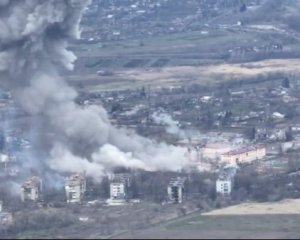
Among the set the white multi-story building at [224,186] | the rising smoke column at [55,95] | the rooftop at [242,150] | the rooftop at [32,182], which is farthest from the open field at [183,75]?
the white multi-story building at [224,186]

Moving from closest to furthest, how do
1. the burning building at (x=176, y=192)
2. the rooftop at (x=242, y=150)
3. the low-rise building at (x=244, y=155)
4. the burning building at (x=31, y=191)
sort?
the burning building at (x=176, y=192) → the burning building at (x=31, y=191) → the low-rise building at (x=244, y=155) → the rooftop at (x=242, y=150)

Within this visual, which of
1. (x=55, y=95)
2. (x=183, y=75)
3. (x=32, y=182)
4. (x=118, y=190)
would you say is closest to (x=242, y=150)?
(x=55, y=95)

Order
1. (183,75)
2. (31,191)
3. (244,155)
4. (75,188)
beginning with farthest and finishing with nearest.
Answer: (183,75), (244,155), (75,188), (31,191)

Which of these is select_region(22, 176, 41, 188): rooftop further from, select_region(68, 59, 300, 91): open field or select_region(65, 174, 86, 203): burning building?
select_region(68, 59, 300, 91): open field

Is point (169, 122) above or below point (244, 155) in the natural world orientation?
above

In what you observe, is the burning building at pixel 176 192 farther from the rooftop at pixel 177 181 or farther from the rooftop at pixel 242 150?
the rooftop at pixel 242 150

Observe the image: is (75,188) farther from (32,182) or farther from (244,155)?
(244,155)
